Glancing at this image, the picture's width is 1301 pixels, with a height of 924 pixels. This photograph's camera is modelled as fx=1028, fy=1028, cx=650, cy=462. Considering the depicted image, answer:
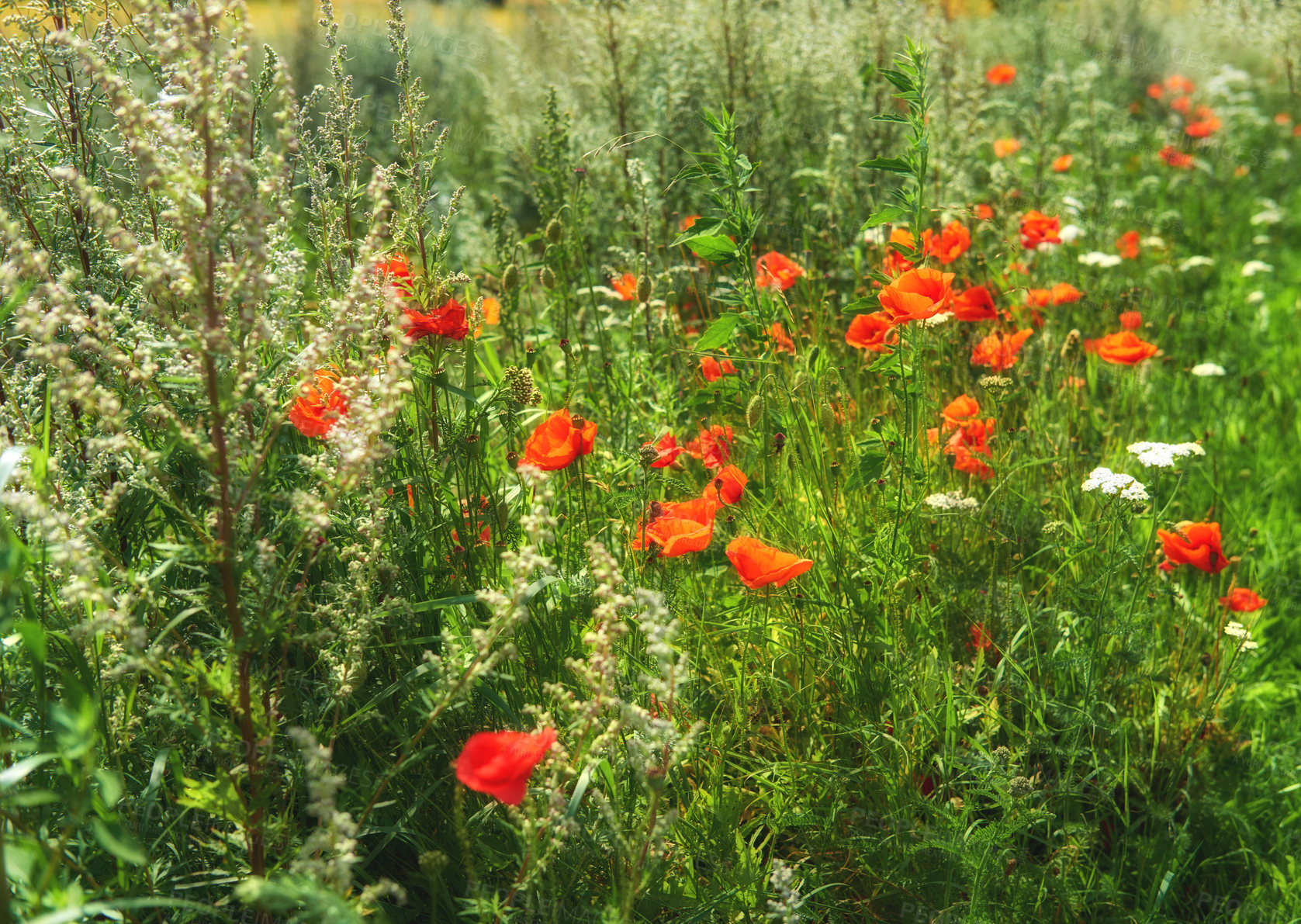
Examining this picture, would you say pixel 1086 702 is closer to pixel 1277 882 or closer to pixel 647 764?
pixel 1277 882

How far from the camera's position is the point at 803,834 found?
1.61m

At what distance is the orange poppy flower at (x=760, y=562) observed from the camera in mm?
1482

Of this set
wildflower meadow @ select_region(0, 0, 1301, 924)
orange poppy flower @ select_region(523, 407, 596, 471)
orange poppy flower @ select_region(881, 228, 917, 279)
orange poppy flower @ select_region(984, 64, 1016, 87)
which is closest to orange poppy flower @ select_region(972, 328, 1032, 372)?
wildflower meadow @ select_region(0, 0, 1301, 924)

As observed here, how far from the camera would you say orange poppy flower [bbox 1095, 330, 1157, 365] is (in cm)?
230

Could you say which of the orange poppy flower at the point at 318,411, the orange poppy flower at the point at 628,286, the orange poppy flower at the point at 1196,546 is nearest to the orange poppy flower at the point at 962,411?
the orange poppy flower at the point at 1196,546

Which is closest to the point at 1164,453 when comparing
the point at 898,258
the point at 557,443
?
the point at 898,258

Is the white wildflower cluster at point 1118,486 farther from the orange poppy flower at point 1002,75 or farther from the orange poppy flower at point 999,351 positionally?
the orange poppy flower at point 1002,75

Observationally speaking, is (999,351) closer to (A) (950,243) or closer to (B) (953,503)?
(A) (950,243)

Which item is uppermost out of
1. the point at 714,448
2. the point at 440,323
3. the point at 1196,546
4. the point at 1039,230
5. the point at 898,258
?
the point at 440,323

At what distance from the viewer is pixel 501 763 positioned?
1.11 m

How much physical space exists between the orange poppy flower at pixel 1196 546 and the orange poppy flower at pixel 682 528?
0.90 metres

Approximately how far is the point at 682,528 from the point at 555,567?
0.71 ft

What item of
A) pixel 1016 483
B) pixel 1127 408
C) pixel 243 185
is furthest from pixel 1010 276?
pixel 243 185

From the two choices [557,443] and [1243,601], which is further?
[1243,601]
